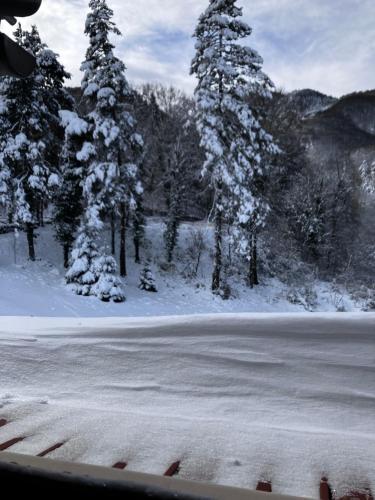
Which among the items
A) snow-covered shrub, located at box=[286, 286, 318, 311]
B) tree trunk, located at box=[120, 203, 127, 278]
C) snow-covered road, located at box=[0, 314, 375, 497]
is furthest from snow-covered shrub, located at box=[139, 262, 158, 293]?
snow-covered road, located at box=[0, 314, 375, 497]

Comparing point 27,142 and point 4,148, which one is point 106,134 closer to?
point 27,142

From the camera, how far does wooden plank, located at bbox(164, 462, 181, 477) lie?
1429mm

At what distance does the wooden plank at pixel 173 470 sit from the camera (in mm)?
1429

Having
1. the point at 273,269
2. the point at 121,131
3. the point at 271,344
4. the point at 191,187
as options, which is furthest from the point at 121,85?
the point at 271,344

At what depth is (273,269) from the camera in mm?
23500

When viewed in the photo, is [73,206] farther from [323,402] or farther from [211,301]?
[323,402]

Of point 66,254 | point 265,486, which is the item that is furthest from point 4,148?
point 265,486

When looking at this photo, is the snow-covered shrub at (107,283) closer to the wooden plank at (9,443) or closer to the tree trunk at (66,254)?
the tree trunk at (66,254)

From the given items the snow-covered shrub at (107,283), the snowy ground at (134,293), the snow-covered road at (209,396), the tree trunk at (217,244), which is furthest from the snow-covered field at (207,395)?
the tree trunk at (217,244)

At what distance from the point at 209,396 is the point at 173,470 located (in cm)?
61

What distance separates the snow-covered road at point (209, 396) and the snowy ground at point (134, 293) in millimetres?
13228

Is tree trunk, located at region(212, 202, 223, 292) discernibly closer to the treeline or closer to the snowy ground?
the treeline

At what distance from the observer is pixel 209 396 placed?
2039 mm

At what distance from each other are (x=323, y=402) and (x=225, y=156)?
15660 millimetres
